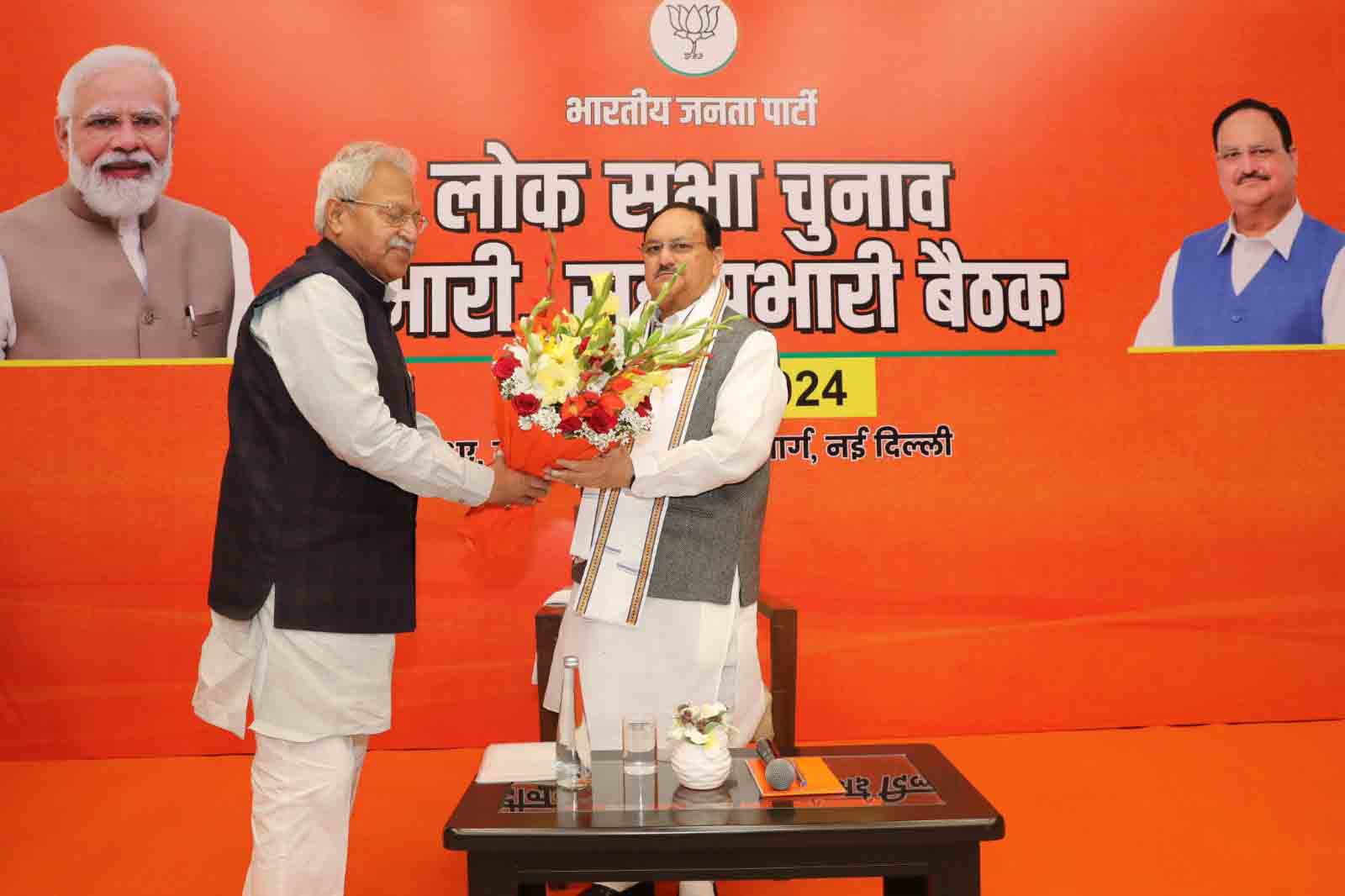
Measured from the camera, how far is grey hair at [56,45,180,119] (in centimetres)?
424

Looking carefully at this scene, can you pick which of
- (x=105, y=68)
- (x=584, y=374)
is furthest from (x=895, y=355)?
(x=105, y=68)

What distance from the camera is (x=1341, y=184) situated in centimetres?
460

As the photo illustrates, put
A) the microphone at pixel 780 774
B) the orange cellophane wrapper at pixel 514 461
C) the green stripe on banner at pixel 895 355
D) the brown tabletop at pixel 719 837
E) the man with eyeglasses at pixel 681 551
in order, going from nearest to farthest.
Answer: the brown tabletop at pixel 719 837, the microphone at pixel 780 774, the orange cellophane wrapper at pixel 514 461, the man with eyeglasses at pixel 681 551, the green stripe on banner at pixel 895 355

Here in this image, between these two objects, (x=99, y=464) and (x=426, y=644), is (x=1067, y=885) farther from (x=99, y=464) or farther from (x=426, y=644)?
(x=99, y=464)

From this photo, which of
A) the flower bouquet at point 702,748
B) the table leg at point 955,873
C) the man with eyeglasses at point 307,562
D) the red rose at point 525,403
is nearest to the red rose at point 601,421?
the red rose at point 525,403

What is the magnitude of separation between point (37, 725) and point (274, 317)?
293 cm

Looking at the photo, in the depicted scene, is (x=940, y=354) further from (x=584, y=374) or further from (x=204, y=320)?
(x=204, y=320)

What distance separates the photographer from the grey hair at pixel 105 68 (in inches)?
167

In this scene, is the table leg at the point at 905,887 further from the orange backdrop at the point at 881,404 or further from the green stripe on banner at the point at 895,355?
the green stripe on banner at the point at 895,355

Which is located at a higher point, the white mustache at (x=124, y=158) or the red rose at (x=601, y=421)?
the white mustache at (x=124, y=158)

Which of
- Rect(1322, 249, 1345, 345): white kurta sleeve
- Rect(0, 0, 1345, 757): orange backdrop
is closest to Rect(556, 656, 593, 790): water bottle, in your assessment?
Rect(0, 0, 1345, 757): orange backdrop

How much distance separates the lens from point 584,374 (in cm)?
227

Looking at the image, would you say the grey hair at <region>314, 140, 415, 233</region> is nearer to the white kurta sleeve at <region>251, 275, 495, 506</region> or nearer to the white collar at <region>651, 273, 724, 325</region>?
the white kurta sleeve at <region>251, 275, 495, 506</region>

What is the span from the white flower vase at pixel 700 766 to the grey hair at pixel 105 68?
11.3 ft
